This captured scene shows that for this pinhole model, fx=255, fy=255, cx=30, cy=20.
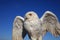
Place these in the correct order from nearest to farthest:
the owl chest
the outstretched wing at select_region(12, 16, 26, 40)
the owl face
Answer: the owl chest
the owl face
the outstretched wing at select_region(12, 16, 26, 40)

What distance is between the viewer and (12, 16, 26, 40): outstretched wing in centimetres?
1065

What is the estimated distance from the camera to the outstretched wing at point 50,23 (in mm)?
10234

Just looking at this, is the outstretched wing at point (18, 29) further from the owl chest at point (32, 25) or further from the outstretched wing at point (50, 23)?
the outstretched wing at point (50, 23)

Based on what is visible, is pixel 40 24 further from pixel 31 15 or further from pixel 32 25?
pixel 31 15

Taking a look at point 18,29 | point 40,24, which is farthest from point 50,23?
point 18,29

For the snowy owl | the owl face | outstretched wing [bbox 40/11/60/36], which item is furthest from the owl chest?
outstretched wing [bbox 40/11/60/36]

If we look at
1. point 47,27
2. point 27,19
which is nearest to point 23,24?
point 27,19

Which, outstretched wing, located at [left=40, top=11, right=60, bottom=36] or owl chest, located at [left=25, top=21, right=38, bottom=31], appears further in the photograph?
outstretched wing, located at [left=40, top=11, right=60, bottom=36]

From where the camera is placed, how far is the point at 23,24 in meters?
10.4

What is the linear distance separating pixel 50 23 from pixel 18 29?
1.39 metres

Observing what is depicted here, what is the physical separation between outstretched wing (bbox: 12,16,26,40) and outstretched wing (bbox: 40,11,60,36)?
0.90 metres

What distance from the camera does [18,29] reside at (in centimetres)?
1077

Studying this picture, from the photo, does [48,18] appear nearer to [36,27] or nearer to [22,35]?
[36,27]

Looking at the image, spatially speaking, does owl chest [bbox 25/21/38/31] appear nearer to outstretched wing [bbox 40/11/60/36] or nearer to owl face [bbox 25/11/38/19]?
owl face [bbox 25/11/38/19]
